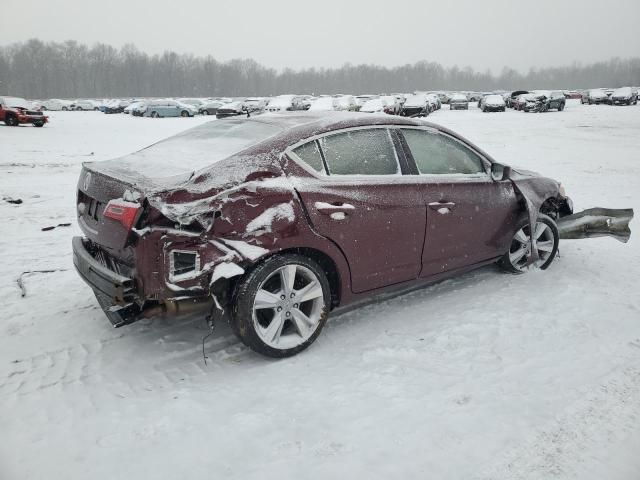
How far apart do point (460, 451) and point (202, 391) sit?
1.59 metres

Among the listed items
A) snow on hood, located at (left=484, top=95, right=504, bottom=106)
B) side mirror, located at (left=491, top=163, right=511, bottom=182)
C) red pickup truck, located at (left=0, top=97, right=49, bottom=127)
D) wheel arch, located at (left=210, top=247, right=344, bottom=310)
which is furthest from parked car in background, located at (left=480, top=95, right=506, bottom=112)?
wheel arch, located at (left=210, top=247, right=344, bottom=310)

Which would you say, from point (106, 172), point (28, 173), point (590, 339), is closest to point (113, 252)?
point (106, 172)

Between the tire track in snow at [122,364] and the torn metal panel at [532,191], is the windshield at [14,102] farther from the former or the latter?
the torn metal panel at [532,191]

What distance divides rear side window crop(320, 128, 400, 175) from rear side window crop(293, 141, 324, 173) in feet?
0.20

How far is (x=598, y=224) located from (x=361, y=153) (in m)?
3.26

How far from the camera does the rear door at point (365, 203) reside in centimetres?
343

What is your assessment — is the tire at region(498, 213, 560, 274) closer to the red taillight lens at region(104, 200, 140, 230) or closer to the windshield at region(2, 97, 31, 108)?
the red taillight lens at region(104, 200, 140, 230)

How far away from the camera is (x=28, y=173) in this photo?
10719 millimetres

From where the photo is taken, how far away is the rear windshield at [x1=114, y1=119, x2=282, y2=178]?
3330mm

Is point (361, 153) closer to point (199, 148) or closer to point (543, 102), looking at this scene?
point (199, 148)

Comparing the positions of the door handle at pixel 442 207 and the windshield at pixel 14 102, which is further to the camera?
the windshield at pixel 14 102

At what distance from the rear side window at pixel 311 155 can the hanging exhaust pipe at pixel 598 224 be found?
3363 millimetres

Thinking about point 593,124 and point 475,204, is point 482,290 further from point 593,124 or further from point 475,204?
point 593,124

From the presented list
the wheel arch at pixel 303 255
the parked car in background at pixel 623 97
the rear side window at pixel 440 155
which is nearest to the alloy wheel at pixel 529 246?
the rear side window at pixel 440 155
